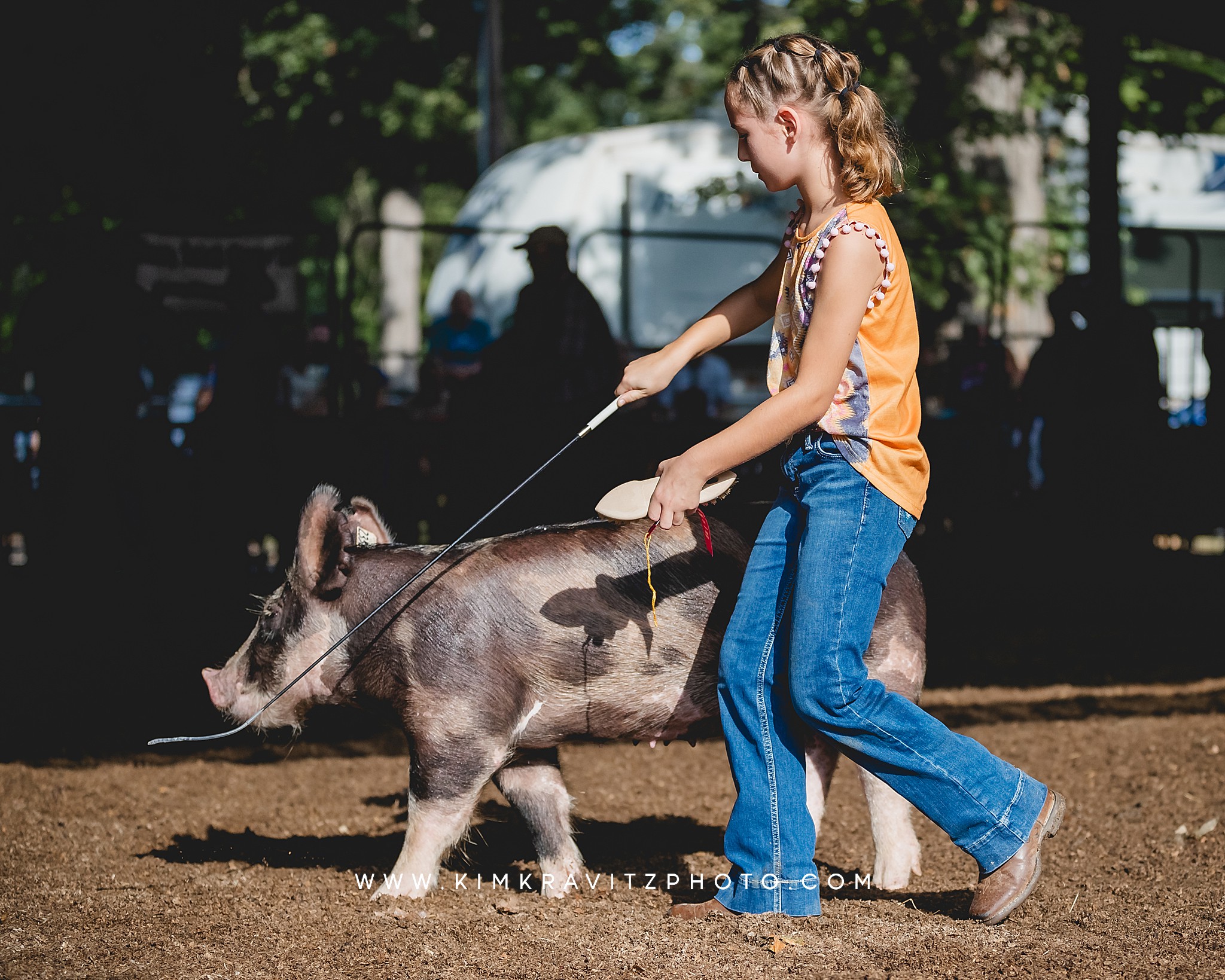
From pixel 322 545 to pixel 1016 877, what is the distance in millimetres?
1983

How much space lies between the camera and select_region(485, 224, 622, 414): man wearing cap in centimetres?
706

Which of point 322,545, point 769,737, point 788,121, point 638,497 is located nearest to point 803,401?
point 638,497

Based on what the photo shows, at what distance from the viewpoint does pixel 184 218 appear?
28.9 feet

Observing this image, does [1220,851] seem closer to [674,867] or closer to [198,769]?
[674,867]

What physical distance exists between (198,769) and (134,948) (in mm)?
2368

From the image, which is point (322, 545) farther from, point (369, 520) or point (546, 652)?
point (546, 652)

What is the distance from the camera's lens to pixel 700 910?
11.7ft

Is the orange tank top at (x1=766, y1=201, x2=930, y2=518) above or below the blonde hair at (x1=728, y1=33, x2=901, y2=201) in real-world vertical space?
below

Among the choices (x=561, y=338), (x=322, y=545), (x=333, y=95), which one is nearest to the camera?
(x=322, y=545)

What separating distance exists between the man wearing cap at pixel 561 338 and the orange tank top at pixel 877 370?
3.66 m

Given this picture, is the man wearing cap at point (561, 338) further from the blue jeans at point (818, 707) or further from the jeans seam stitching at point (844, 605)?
the jeans seam stitching at point (844, 605)

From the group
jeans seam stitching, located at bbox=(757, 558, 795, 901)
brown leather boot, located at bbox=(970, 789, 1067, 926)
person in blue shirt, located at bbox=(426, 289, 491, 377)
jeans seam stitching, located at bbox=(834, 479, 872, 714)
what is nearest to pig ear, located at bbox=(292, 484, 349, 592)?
jeans seam stitching, located at bbox=(757, 558, 795, 901)

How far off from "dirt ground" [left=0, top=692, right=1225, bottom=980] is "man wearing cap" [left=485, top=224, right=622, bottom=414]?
183cm

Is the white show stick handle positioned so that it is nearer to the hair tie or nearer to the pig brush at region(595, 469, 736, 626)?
the pig brush at region(595, 469, 736, 626)
